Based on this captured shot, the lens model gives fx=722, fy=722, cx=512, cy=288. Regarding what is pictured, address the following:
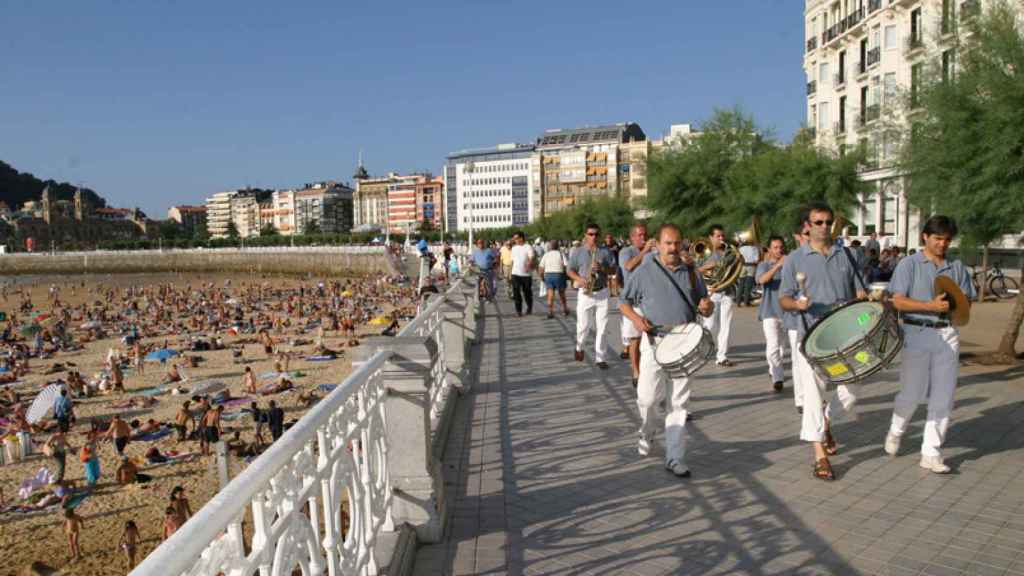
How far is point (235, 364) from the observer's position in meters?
24.3

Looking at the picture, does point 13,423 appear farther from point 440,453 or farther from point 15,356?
point 440,453

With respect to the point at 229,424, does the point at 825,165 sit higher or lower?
higher

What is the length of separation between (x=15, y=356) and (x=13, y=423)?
1261cm

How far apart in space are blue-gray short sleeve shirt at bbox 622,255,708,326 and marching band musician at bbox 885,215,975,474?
153 cm

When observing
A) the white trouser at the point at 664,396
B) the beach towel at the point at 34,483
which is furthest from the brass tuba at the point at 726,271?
the beach towel at the point at 34,483

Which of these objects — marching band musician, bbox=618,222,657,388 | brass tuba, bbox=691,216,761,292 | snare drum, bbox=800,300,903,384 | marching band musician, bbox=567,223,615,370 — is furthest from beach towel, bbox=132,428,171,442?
snare drum, bbox=800,300,903,384

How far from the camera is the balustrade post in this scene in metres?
4.46

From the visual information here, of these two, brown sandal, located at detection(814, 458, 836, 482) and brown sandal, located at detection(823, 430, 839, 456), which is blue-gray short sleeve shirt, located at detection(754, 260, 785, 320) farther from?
brown sandal, located at detection(814, 458, 836, 482)

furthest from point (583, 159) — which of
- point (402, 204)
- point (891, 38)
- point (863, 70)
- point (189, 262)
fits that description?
point (891, 38)

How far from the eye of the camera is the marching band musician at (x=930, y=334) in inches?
220

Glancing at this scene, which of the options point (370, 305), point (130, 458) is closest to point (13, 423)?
point (130, 458)

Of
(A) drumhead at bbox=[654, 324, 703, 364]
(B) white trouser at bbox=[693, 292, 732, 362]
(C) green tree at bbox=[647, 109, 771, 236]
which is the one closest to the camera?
(A) drumhead at bbox=[654, 324, 703, 364]

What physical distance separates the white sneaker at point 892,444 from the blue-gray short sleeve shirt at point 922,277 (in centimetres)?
104

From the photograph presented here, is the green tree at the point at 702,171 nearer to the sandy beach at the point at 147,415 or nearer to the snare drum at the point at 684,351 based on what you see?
the sandy beach at the point at 147,415
